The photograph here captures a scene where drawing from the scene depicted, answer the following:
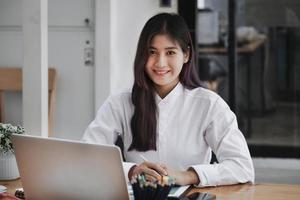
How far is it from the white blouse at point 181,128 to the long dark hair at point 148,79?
0.03m

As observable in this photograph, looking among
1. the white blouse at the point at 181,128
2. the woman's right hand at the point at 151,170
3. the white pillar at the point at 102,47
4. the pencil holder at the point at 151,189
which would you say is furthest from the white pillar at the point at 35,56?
the pencil holder at the point at 151,189

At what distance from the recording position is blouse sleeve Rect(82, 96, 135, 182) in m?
2.15

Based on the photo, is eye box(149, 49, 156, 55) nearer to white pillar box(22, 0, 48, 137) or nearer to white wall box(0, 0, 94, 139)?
white pillar box(22, 0, 48, 137)

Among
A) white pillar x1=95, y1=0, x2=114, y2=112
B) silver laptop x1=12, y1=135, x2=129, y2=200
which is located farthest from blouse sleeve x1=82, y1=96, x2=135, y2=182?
white pillar x1=95, y1=0, x2=114, y2=112

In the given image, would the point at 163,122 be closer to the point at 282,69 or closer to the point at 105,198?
the point at 105,198

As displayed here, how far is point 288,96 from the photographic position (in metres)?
5.16

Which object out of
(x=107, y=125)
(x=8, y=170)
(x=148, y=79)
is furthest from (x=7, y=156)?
(x=148, y=79)

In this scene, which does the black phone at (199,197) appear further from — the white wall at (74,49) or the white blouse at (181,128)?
the white wall at (74,49)

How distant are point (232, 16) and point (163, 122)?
3.00m

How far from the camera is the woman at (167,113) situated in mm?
2096

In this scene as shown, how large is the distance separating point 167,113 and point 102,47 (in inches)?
91.2

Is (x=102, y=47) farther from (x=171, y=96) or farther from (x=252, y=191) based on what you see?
(x=252, y=191)

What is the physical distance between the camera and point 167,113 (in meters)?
2.15

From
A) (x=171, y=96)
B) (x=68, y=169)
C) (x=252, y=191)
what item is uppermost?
(x=171, y=96)
